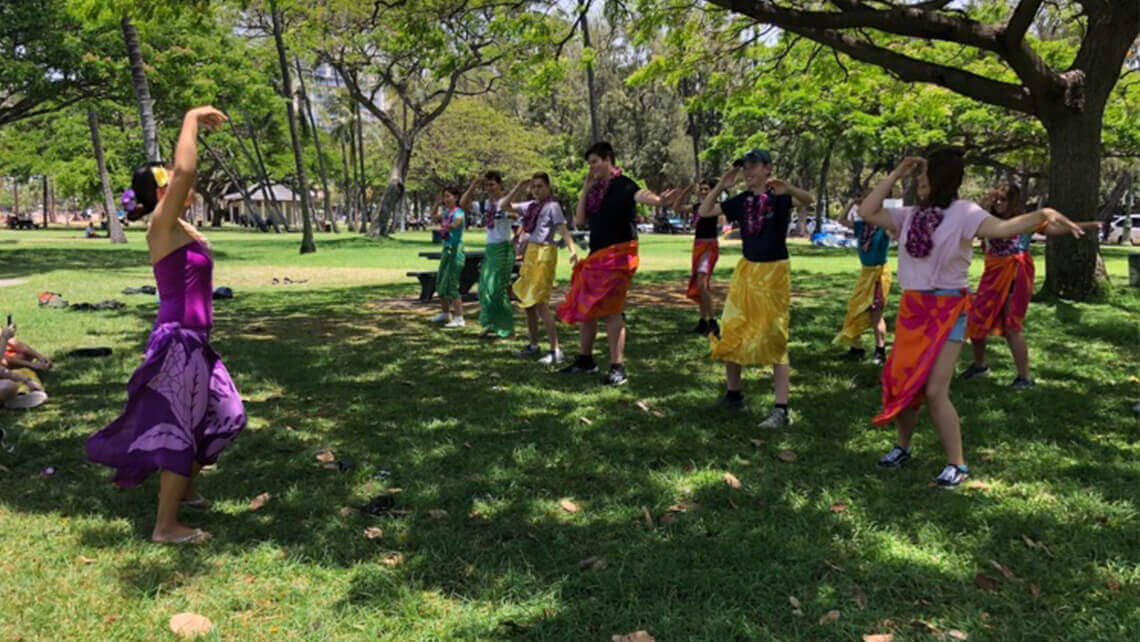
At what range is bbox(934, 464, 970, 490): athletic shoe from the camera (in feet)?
13.7

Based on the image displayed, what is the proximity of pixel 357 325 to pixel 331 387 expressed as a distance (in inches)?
140

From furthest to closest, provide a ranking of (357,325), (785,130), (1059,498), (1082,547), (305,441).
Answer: (785,130) → (357,325) → (305,441) → (1059,498) → (1082,547)

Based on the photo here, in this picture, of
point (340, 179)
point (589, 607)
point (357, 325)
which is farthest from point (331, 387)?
point (340, 179)

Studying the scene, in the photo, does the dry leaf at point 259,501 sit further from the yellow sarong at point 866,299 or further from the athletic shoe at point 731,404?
the yellow sarong at point 866,299

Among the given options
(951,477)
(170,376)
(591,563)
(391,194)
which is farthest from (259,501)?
(391,194)

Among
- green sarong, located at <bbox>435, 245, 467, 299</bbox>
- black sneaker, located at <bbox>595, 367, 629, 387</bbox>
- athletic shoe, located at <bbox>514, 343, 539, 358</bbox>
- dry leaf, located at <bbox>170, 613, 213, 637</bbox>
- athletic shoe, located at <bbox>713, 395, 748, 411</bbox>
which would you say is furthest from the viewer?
green sarong, located at <bbox>435, 245, 467, 299</bbox>

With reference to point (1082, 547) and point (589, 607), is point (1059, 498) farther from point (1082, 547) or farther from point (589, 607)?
point (589, 607)

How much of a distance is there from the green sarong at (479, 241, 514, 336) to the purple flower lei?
502 cm

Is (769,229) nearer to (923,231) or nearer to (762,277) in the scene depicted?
(762,277)

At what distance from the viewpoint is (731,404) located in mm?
5770

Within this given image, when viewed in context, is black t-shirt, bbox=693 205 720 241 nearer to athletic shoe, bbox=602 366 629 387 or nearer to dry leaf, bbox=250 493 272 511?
athletic shoe, bbox=602 366 629 387

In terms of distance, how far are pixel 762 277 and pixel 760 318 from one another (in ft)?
0.97

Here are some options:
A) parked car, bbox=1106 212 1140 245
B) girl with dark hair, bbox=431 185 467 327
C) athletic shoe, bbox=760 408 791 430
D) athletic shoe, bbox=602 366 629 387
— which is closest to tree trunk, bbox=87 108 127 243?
girl with dark hair, bbox=431 185 467 327

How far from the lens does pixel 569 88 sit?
166 feet
